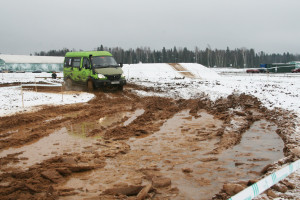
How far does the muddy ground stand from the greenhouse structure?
69374 mm

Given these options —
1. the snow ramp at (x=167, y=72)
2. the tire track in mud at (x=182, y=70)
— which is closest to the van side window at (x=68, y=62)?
the snow ramp at (x=167, y=72)

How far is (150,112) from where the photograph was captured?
10867 mm

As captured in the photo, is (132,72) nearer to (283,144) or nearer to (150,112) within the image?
(150,112)

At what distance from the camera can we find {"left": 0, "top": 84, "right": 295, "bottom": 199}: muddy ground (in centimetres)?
409

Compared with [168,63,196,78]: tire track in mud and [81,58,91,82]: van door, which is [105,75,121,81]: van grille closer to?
[81,58,91,82]: van door

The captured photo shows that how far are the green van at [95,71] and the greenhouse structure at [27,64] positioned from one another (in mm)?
59461

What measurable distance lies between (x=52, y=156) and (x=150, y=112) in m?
5.60

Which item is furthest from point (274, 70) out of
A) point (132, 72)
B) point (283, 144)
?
point (283, 144)

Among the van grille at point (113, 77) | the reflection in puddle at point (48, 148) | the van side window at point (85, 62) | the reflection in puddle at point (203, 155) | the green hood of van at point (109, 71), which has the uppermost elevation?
the van side window at point (85, 62)

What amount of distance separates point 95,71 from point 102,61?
42.5 inches

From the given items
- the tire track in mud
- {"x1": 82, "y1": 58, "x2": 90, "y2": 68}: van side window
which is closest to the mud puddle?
{"x1": 82, "y1": 58, "x2": 90, "y2": 68}: van side window

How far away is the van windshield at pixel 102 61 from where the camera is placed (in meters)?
17.2

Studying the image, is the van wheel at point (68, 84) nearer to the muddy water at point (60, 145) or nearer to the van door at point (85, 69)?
the van door at point (85, 69)

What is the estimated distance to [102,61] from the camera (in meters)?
17.5
